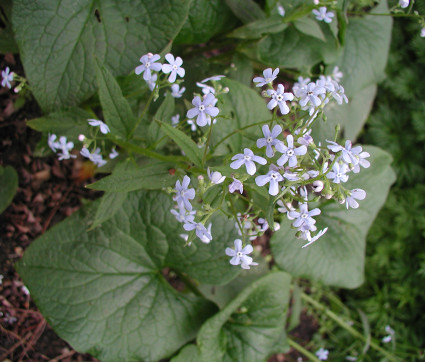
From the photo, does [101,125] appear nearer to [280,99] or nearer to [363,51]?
[280,99]

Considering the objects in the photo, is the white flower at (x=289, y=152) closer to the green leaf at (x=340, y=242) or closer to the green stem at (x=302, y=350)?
the green leaf at (x=340, y=242)

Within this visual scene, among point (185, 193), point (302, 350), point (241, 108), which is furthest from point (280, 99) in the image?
point (302, 350)

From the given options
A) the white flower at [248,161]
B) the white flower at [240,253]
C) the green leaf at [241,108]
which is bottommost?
the white flower at [240,253]

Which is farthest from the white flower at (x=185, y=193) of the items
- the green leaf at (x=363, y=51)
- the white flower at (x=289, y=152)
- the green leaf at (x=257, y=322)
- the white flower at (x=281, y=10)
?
the green leaf at (x=363, y=51)

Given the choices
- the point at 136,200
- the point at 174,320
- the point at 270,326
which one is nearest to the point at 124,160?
the point at 136,200

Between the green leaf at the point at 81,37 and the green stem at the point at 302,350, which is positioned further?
the green stem at the point at 302,350

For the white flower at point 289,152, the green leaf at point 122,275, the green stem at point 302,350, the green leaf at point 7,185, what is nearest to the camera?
the white flower at point 289,152

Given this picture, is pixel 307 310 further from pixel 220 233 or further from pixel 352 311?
pixel 220 233
